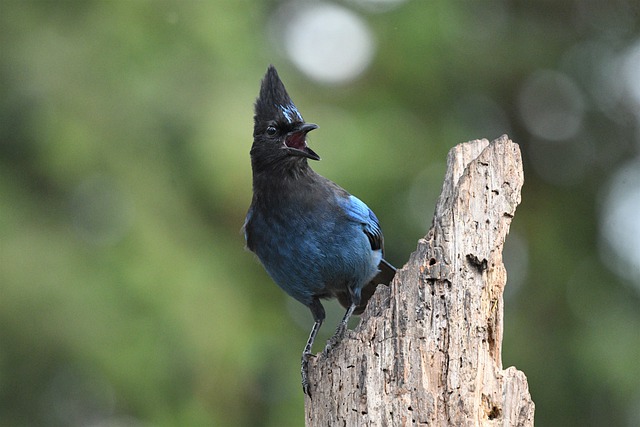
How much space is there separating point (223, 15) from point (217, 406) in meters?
2.97

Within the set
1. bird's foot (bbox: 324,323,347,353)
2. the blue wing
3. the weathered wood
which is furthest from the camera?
the blue wing

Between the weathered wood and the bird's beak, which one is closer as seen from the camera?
the weathered wood

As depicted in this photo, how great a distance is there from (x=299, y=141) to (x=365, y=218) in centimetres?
55

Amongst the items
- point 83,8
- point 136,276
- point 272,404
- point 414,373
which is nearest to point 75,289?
point 136,276

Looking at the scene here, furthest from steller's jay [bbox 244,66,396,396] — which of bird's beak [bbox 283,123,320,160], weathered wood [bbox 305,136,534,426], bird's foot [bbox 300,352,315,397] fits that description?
weathered wood [bbox 305,136,534,426]

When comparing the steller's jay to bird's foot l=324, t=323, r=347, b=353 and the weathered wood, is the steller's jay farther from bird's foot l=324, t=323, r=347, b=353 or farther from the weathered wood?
the weathered wood

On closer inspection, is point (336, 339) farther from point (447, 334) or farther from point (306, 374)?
point (447, 334)

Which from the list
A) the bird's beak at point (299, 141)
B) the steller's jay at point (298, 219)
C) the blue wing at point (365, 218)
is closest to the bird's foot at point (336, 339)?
the steller's jay at point (298, 219)

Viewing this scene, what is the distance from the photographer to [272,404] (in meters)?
7.66

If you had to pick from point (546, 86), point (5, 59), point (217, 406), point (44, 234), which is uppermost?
point (546, 86)

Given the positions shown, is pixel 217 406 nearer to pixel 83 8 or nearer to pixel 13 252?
pixel 13 252

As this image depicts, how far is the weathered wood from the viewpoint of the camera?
3.87 metres

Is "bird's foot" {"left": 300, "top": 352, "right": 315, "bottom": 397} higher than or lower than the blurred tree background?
lower

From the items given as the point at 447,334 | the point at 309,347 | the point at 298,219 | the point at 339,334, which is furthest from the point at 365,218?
the point at 447,334
